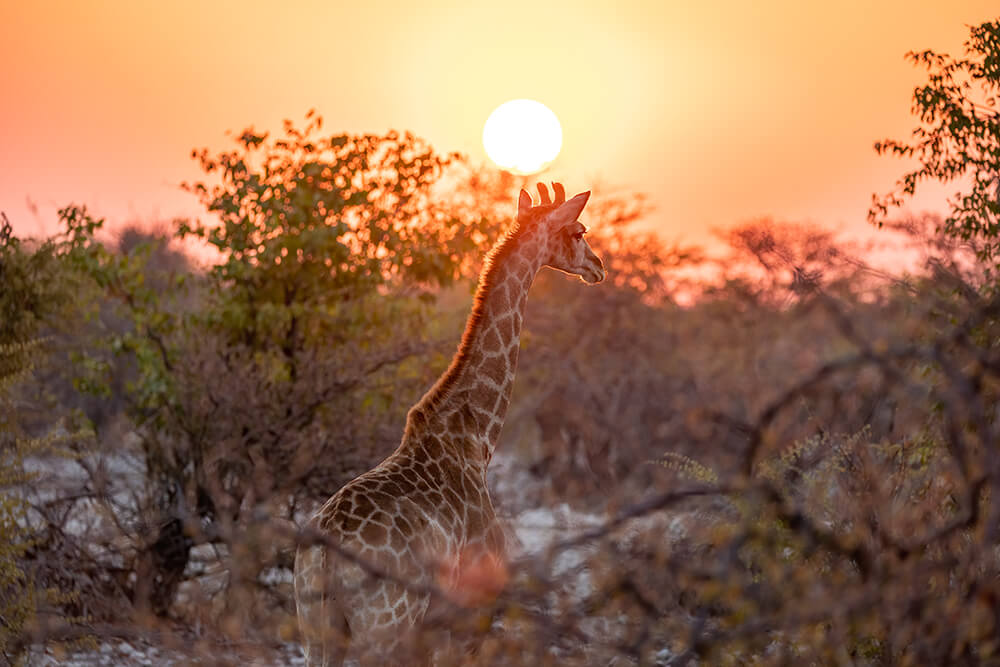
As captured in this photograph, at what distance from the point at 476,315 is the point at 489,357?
27 cm

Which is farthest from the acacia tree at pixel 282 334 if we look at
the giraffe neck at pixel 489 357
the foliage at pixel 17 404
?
the giraffe neck at pixel 489 357

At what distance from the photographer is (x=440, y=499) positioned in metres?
6.20

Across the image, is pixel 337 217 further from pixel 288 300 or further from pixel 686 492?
pixel 686 492

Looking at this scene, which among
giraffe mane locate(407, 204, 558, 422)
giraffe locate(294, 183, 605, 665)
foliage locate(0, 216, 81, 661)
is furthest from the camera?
foliage locate(0, 216, 81, 661)

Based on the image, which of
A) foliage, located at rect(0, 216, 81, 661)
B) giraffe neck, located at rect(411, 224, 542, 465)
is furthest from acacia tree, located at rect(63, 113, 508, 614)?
giraffe neck, located at rect(411, 224, 542, 465)

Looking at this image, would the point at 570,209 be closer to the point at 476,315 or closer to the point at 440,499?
the point at 476,315

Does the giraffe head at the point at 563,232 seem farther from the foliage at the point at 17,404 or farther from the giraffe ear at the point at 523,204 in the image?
the foliage at the point at 17,404

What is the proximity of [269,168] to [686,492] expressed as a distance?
9.74m

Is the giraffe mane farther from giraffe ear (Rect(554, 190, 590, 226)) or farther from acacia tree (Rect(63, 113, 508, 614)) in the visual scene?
acacia tree (Rect(63, 113, 508, 614))

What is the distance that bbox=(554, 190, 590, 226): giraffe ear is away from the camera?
781 cm

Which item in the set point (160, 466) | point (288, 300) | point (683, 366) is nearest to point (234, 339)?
point (288, 300)

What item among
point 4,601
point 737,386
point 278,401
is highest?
point 737,386

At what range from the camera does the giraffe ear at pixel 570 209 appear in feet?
25.6

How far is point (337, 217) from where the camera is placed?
448 inches
